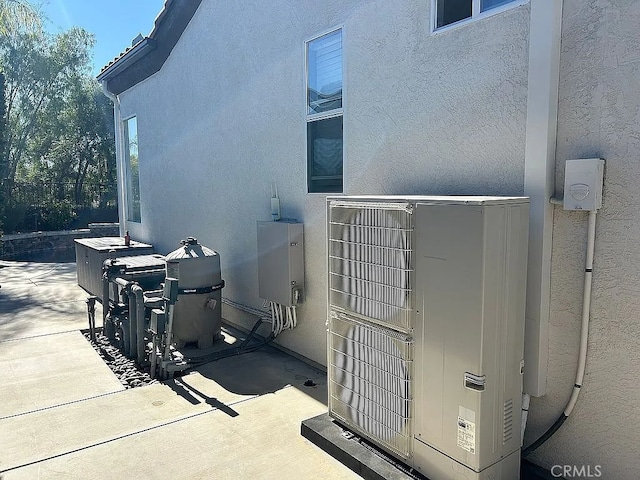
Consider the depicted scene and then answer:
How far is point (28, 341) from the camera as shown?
612 centimetres

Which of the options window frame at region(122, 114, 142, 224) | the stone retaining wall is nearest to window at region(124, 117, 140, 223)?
window frame at region(122, 114, 142, 224)

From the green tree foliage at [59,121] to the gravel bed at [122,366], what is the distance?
14.8 meters

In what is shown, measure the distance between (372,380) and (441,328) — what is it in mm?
759

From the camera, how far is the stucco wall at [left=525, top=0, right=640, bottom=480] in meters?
2.52

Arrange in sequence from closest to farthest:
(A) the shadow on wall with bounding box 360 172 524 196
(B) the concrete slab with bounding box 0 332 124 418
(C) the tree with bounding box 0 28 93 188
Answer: (A) the shadow on wall with bounding box 360 172 524 196, (B) the concrete slab with bounding box 0 332 124 418, (C) the tree with bounding box 0 28 93 188

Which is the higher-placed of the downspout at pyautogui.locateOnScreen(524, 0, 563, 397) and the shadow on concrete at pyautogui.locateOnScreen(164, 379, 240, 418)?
the downspout at pyautogui.locateOnScreen(524, 0, 563, 397)

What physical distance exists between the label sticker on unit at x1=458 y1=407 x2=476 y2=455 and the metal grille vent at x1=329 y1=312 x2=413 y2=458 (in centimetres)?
38

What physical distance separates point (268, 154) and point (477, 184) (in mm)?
3030

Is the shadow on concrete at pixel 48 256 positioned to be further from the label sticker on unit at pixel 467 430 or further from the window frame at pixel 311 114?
the label sticker on unit at pixel 467 430

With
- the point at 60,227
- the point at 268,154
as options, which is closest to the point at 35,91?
the point at 60,227

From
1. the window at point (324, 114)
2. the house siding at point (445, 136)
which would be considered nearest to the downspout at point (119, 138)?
the house siding at point (445, 136)

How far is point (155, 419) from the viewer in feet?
13.0

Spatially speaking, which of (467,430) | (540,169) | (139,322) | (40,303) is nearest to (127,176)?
(40,303)

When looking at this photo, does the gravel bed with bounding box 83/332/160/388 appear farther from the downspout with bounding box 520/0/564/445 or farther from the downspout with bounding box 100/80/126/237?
the downspout with bounding box 100/80/126/237
